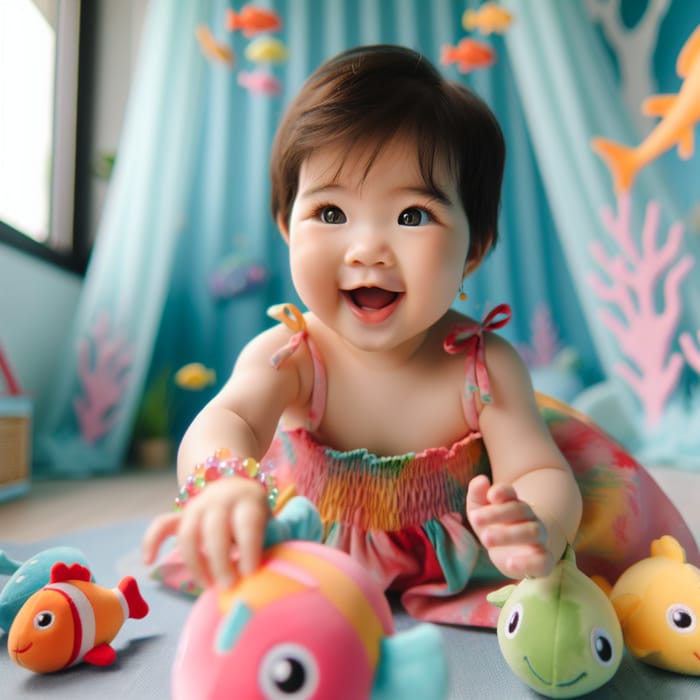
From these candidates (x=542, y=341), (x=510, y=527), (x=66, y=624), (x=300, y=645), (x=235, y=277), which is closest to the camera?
(x=300, y=645)

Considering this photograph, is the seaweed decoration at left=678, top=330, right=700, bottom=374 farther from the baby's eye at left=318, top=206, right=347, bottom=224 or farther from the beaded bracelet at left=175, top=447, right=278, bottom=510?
the beaded bracelet at left=175, top=447, right=278, bottom=510

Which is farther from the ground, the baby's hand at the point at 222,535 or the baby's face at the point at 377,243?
the baby's face at the point at 377,243

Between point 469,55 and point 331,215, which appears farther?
point 469,55

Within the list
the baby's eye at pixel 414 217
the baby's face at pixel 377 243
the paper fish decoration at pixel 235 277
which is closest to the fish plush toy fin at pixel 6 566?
the baby's face at pixel 377 243

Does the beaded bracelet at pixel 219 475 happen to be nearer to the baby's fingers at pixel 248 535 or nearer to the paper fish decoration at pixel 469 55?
the baby's fingers at pixel 248 535

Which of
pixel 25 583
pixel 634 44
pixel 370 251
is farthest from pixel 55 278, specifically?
pixel 634 44

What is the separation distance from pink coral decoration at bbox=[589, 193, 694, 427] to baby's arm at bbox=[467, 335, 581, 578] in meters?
1.38

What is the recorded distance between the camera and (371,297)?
654 mm

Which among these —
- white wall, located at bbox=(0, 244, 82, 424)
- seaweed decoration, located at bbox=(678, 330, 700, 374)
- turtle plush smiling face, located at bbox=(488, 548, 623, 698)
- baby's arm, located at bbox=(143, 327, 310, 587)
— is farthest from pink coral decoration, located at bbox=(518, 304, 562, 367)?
turtle plush smiling face, located at bbox=(488, 548, 623, 698)

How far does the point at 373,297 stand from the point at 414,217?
3.4 inches

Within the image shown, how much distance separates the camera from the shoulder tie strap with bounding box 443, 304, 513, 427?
0.72 metres

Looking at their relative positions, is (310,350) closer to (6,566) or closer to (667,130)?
(6,566)

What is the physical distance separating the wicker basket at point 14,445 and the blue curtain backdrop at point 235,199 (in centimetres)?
34

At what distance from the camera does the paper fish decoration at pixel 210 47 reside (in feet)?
7.24
